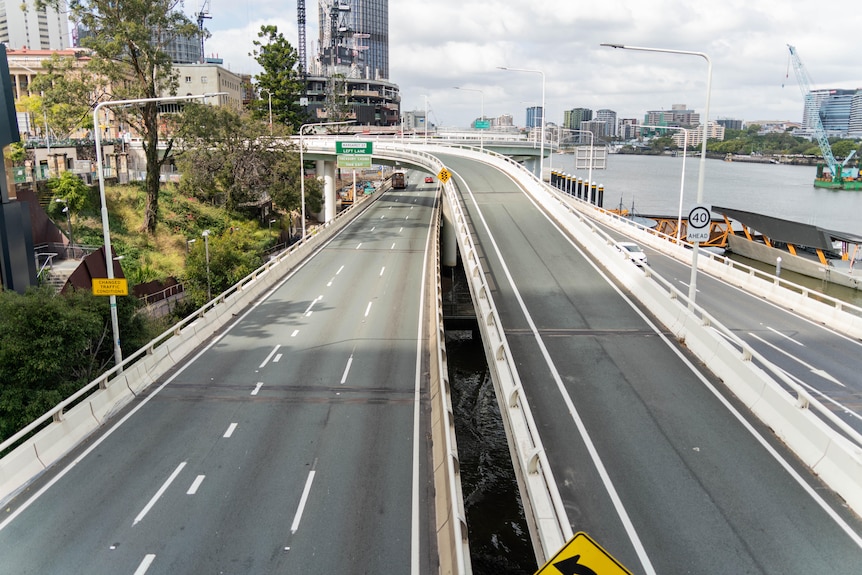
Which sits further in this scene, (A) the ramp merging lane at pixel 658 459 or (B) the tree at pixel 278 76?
(B) the tree at pixel 278 76

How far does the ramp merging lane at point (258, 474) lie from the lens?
39.5ft

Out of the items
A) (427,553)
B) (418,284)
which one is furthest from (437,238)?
(427,553)

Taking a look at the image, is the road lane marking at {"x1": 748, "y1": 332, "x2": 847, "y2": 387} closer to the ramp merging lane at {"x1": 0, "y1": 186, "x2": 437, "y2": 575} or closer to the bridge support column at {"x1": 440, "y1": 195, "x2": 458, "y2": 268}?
the ramp merging lane at {"x1": 0, "y1": 186, "x2": 437, "y2": 575}

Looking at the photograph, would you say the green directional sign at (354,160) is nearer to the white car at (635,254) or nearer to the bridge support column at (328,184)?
the bridge support column at (328,184)

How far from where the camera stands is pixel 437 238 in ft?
143

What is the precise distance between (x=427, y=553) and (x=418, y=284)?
23.5 m

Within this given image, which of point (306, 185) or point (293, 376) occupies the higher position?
point (306, 185)

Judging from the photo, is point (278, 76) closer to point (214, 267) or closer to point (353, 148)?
point (353, 148)

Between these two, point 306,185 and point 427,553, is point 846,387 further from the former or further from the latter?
point 306,185

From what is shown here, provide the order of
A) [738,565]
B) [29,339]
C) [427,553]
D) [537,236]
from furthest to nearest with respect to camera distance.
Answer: [537,236] < [29,339] < [427,553] < [738,565]

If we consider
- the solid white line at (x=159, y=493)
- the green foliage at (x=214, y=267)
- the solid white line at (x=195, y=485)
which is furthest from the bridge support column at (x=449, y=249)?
the solid white line at (x=195, y=485)

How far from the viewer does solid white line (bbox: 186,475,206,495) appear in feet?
46.4

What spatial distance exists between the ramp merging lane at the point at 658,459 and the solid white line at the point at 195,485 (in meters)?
7.72

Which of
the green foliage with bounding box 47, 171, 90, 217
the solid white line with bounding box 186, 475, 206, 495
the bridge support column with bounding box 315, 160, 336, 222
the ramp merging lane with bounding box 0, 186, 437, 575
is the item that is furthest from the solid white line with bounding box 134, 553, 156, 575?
the bridge support column with bounding box 315, 160, 336, 222
